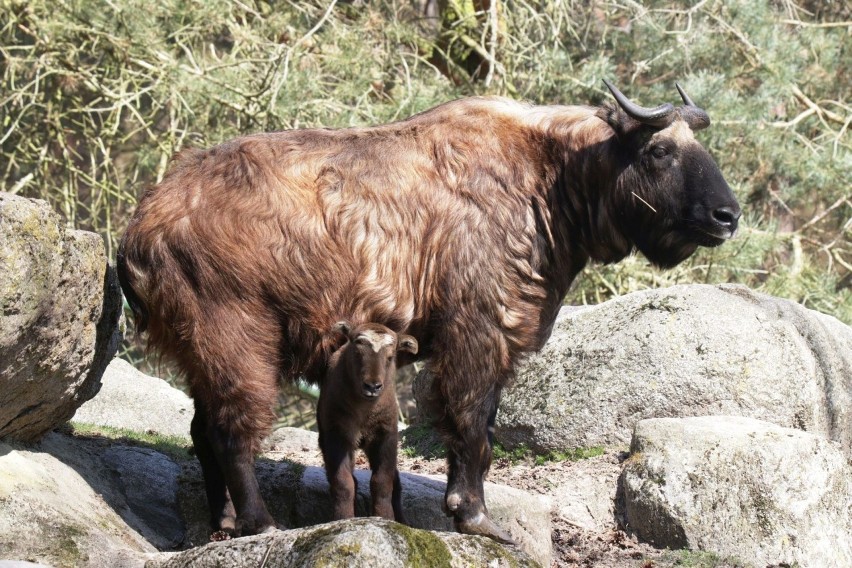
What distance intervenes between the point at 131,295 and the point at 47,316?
2.08 feet

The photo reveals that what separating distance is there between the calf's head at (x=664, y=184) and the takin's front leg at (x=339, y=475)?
6.21 ft

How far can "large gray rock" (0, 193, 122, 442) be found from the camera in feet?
16.2

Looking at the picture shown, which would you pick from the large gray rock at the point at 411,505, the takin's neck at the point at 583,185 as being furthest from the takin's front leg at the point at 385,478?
the takin's neck at the point at 583,185

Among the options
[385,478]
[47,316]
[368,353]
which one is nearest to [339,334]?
[368,353]

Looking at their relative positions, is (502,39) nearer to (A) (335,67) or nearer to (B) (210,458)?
(A) (335,67)

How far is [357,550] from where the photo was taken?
4.36 meters

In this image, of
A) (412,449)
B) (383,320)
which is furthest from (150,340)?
(412,449)

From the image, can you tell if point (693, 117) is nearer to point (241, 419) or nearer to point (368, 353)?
point (368, 353)

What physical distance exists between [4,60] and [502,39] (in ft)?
16.6

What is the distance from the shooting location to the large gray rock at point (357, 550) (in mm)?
4367

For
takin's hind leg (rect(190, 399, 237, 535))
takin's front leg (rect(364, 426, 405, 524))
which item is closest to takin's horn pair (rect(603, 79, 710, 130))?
takin's front leg (rect(364, 426, 405, 524))

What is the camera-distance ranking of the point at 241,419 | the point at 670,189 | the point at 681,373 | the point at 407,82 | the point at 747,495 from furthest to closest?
the point at 407,82
the point at 681,373
the point at 747,495
the point at 670,189
the point at 241,419

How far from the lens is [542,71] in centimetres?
1191

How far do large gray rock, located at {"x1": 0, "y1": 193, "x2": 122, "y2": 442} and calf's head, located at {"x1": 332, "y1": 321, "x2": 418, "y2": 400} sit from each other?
1177mm
